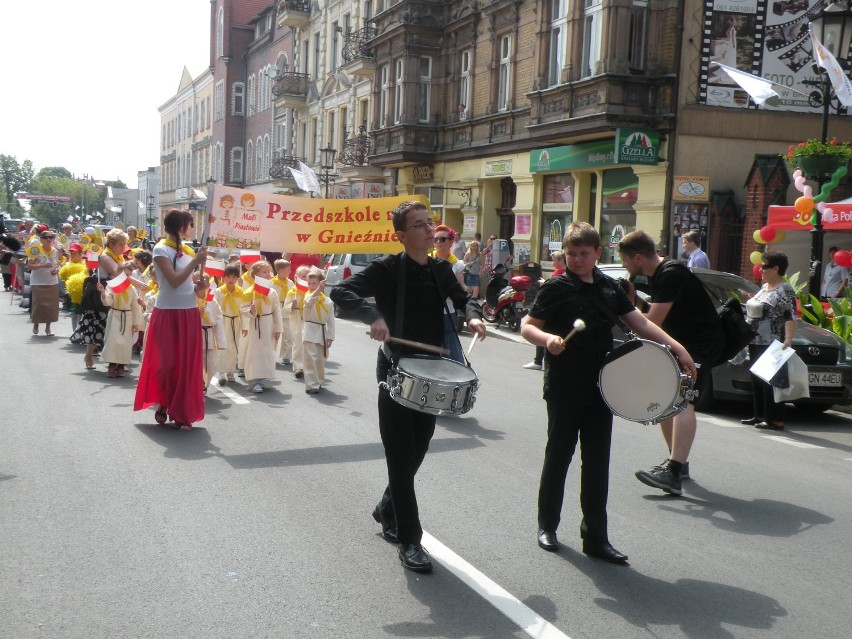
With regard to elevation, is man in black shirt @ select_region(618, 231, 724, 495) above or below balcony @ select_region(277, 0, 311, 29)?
below

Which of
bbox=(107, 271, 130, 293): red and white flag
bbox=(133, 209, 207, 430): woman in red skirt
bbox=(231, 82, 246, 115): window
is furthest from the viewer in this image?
bbox=(231, 82, 246, 115): window

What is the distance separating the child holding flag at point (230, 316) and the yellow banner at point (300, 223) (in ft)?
7.13

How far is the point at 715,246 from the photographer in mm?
20266

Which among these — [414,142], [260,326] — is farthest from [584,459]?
[414,142]

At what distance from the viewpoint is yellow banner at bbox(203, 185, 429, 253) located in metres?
9.47

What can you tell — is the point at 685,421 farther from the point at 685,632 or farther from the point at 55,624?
the point at 55,624

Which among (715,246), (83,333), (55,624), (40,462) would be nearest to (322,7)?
(715,246)

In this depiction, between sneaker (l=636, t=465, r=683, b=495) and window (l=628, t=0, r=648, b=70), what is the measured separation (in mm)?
15838

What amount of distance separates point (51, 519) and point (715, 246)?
16754mm

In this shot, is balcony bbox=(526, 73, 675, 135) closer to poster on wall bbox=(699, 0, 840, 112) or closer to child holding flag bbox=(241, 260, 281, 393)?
poster on wall bbox=(699, 0, 840, 112)

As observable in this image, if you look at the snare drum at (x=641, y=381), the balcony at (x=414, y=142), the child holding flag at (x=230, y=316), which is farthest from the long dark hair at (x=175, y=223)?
the balcony at (x=414, y=142)

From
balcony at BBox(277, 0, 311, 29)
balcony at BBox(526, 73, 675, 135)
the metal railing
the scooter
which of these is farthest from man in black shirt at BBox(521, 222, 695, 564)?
balcony at BBox(277, 0, 311, 29)

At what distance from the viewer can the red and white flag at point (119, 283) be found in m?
12.1

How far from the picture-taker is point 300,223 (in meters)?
9.90
